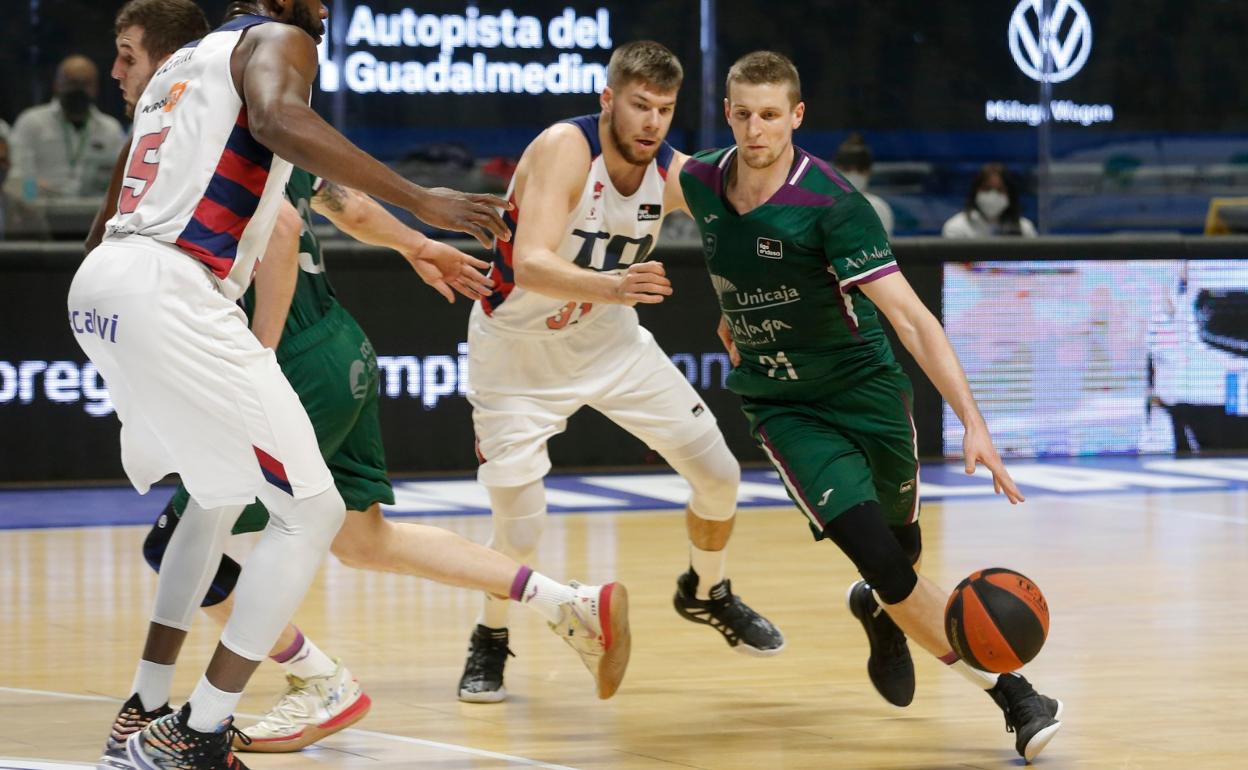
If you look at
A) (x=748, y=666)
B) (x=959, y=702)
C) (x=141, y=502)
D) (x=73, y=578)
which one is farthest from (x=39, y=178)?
(x=959, y=702)

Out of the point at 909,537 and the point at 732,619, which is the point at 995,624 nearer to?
the point at 909,537

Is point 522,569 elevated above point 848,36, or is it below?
below

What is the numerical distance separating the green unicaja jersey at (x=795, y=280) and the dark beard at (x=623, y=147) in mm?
419

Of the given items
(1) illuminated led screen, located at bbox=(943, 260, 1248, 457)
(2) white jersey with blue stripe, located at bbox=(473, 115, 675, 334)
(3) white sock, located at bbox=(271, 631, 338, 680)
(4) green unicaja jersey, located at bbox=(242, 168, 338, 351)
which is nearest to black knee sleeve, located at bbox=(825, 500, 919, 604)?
(2) white jersey with blue stripe, located at bbox=(473, 115, 675, 334)

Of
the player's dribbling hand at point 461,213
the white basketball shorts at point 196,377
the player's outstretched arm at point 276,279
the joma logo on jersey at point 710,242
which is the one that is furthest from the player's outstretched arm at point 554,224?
the white basketball shorts at point 196,377

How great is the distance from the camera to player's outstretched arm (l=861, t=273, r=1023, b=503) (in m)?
4.36

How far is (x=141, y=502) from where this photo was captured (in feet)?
30.7

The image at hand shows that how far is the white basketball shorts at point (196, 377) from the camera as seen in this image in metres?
3.93

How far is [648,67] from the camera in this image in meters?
5.37

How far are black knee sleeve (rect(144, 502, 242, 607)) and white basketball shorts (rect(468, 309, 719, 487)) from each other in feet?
3.19

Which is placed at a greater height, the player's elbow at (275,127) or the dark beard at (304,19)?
the dark beard at (304,19)

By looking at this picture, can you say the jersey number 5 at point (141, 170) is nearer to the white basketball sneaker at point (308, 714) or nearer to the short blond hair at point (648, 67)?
the white basketball sneaker at point (308, 714)

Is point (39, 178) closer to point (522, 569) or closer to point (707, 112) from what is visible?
point (707, 112)

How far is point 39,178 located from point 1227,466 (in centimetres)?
690
